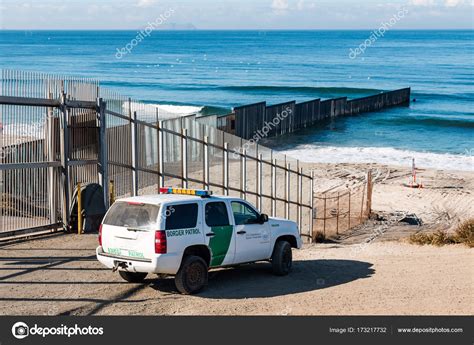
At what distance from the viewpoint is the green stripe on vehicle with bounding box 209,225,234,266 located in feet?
43.8

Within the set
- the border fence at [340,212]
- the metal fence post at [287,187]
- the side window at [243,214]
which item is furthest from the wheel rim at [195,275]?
the border fence at [340,212]

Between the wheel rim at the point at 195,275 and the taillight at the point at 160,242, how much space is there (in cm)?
63

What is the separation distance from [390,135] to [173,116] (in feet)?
135

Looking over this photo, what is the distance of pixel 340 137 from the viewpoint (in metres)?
57.0

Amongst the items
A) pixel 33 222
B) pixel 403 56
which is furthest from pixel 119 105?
pixel 403 56

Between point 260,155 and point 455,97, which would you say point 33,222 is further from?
point 455,97

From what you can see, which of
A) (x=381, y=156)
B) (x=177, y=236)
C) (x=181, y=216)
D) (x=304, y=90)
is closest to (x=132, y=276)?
(x=177, y=236)

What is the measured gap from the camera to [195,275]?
13.0m

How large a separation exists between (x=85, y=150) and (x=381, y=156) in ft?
104

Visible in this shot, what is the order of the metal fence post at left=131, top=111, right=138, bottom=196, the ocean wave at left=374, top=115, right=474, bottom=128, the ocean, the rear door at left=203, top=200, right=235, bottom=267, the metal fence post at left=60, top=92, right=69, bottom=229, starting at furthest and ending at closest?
the ocean wave at left=374, top=115, right=474, bottom=128, the ocean, the metal fence post at left=131, top=111, right=138, bottom=196, the metal fence post at left=60, top=92, right=69, bottom=229, the rear door at left=203, top=200, right=235, bottom=267

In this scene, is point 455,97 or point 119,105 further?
point 455,97

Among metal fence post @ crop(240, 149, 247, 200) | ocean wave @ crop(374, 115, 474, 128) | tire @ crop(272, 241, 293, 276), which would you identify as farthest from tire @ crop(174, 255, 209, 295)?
ocean wave @ crop(374, 115, 474, 128)

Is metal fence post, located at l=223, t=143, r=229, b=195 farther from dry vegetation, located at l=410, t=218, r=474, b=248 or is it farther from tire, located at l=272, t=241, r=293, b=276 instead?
tire, located at l=272, t=241, r=293, b=276
